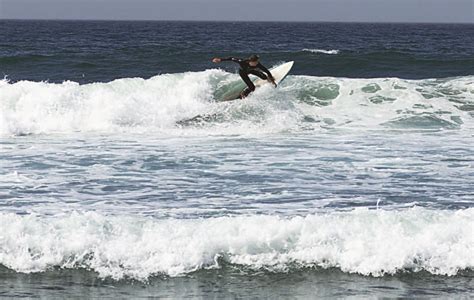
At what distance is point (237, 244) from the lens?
7.67 metres

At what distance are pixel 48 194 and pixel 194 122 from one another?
7414mm

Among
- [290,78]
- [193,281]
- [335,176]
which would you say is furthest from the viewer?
[290,78]

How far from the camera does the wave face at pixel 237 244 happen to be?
7352mm

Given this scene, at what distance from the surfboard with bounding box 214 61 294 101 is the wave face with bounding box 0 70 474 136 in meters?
0.20

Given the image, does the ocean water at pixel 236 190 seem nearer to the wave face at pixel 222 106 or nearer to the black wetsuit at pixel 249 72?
the wave face at pixel 222 106

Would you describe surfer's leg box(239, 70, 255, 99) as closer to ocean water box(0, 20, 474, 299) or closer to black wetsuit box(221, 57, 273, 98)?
black wetsuit box(221, 57, 273, 98)

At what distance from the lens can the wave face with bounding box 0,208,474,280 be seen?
7.35 m

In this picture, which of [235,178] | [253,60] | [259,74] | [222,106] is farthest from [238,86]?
[235,178]

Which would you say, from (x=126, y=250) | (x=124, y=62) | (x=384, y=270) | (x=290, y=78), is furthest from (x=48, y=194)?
(x=124, y=62)

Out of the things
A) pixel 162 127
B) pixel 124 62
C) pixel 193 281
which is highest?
pixel 124 62

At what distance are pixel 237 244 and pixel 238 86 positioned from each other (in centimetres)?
1228

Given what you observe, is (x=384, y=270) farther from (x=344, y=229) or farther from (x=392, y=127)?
(x=392, y=127)

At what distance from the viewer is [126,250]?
7.45 meters

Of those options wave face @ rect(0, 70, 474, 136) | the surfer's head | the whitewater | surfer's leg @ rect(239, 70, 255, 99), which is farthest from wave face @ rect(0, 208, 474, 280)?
surfer's leg @ rect(239, 70, 255, 99)
